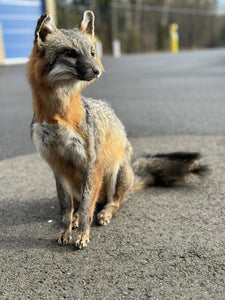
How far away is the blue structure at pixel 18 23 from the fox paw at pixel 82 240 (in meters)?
25.2

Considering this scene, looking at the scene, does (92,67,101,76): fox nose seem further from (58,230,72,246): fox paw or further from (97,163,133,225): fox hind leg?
(58,230,72,246): fox paw

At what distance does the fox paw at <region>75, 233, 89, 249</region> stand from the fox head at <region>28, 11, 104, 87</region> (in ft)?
4.26

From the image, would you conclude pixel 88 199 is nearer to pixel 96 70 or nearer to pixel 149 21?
pixel 96 70

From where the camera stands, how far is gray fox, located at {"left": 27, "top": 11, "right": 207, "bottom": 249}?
3.46 meters

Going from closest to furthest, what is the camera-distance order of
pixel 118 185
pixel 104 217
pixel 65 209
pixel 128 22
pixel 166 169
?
pixel 65 209 → pixel 104 217 → pixel 118 185 → pixel 166 169 → pixel 128 22

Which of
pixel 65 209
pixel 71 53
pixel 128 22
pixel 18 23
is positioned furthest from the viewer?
pixel 128 22

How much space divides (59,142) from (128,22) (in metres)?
39.6

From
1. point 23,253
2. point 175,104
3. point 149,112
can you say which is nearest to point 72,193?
point 23,253

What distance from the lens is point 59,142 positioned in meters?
3.58

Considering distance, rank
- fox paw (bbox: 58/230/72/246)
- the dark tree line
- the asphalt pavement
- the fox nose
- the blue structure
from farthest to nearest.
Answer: the dark tree line < the blue structure < fox paw (bbox: 58/230/72/246) < the fox nose < the asphalt pavement

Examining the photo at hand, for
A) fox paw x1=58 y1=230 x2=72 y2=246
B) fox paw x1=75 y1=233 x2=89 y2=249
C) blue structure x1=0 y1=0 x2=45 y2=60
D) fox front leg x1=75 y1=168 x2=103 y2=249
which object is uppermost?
fox front leg x1=75 y1=168 x2=103 y2=249

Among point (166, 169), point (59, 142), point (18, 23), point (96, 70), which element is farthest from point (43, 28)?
point (18, 23)

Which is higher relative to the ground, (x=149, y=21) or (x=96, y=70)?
(x=96, y=70)

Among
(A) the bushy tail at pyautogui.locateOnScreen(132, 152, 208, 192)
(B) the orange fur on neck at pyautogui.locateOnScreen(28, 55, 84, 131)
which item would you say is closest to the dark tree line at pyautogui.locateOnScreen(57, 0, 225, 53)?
(A) the bushy tail at pyautogui.locateOnScreen(132, 152, 208, 192)
